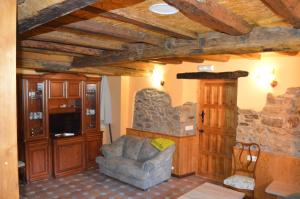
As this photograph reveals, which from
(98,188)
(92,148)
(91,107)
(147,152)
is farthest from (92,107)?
(98,188)

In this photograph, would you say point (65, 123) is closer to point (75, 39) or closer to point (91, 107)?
point (91, 107)

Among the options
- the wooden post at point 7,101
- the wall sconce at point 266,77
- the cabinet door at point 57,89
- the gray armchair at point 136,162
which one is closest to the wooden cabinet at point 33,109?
the cabinet door at point 57,89

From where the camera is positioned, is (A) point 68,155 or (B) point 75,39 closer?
A: (B) point 75,39

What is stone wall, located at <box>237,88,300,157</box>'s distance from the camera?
393 centimetres

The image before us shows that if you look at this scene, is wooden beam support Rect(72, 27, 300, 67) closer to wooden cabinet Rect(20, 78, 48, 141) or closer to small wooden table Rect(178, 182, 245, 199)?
small wooden table Rect(178, 182, 245, 199)

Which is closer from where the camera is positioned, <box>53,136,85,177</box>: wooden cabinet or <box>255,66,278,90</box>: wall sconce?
<box>255,66,278,90</box>: wall sconce

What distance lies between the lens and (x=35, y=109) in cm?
512

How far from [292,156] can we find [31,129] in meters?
4.81

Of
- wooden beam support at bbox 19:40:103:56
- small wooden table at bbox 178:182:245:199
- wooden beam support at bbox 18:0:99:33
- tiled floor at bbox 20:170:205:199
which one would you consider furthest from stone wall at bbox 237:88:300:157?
wooden beam support at bbox 18:0:99:33

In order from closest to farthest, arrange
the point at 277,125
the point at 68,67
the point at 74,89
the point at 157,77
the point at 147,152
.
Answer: the point at 277,125, the point at 68,67, the point at 147,152, the point at 74,89, the point at 157,77

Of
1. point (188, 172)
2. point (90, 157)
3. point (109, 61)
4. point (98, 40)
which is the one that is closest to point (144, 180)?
point (188, 172)

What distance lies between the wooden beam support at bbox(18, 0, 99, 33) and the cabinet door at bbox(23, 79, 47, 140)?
3.83m

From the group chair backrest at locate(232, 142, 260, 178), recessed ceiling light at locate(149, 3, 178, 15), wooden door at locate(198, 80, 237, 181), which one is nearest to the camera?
recessed ceiling light at locate(149, 3, 178, 15)

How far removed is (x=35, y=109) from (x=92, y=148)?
1.61 meters
